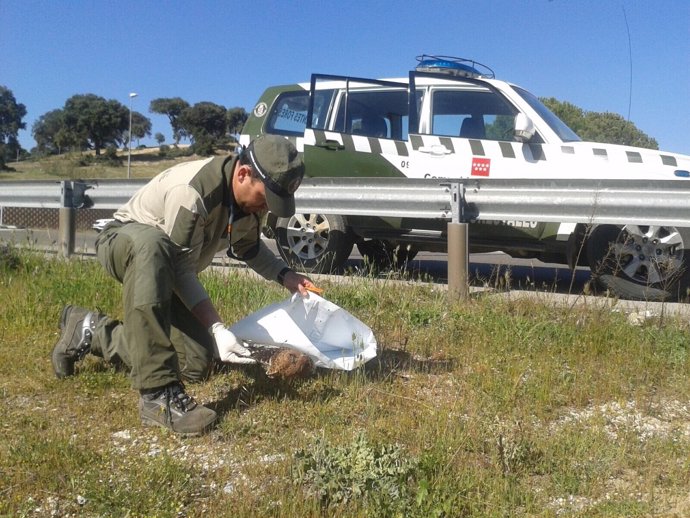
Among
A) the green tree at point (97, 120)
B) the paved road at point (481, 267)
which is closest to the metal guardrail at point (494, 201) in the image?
the paved road at point (481, 267)

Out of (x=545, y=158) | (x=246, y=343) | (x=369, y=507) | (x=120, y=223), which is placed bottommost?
(x=369, y=507)

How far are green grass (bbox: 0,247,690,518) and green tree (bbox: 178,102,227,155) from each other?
1820 inches

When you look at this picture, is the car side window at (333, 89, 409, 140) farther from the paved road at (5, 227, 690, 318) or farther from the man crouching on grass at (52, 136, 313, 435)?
the man crouching on grass at (52, 136, 313, 435)

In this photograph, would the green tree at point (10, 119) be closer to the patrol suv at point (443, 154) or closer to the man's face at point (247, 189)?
the patrol suv at point (443, 154)

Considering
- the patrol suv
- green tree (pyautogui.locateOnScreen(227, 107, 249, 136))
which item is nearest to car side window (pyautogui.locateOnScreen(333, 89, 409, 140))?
the patrol suv

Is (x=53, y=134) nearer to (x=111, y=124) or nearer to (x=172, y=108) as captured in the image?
(x=111, y=124)

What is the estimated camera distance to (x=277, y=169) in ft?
10.2

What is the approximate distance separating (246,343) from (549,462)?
1.47m

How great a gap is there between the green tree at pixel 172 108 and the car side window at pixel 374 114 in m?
54.3

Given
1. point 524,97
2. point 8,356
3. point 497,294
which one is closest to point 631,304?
point 497,294

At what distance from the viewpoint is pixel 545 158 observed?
6.34 metres

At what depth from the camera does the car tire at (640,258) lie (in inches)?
217

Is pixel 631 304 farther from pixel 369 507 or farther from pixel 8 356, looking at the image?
pixel 8 356

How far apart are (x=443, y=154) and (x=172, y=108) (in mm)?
58553
